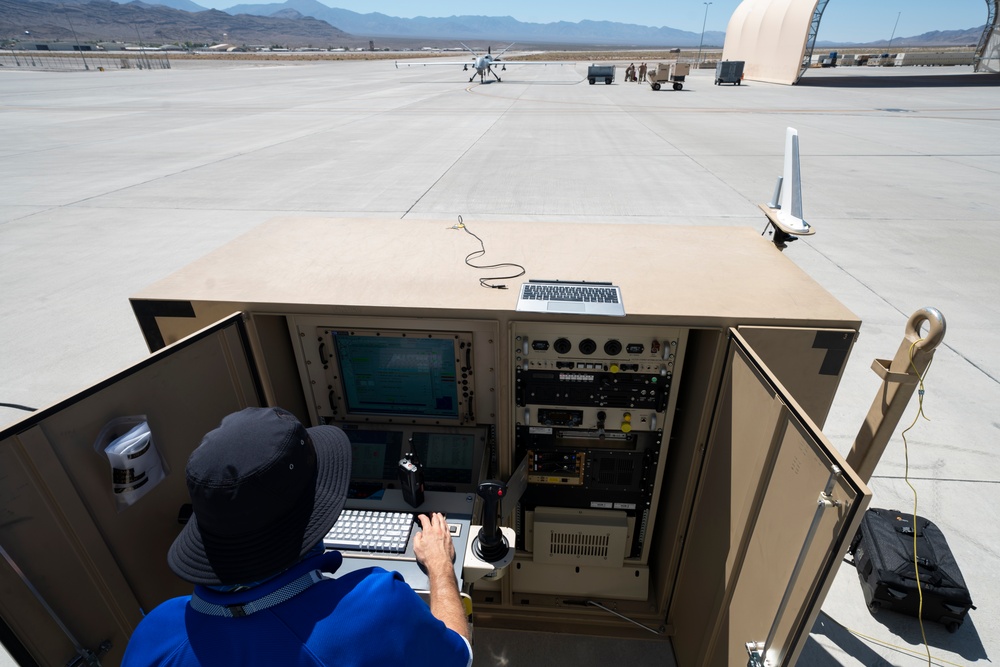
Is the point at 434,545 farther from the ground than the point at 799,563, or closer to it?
closer to it

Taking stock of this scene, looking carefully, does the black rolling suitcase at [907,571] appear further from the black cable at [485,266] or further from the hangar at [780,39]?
the hangar at [780,39]

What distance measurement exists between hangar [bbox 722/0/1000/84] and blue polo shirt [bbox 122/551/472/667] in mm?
38594

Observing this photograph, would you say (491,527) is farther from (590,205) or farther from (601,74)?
(601,74)

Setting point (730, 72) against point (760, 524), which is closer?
point (760, 524)

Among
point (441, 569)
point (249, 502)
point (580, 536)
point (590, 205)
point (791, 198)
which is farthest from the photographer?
point (590, 205)

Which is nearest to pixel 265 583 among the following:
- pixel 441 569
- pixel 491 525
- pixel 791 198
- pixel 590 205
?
pixel 441 569

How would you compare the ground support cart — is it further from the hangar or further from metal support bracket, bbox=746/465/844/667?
metal support bracket, bbox=746/465/844/667

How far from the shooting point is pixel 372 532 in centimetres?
236

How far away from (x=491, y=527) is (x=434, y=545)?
27 centimetres

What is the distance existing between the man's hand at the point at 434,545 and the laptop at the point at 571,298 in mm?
1070

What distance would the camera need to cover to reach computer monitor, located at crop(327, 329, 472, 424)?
268 centimetres

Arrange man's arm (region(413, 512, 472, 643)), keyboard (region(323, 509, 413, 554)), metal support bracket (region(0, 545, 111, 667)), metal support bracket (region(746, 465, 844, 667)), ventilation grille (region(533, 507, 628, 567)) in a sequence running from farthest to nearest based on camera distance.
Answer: ventilation grille (region(533, 507, 628, 567))
keyboard (region(323, 509, 413, 554))
man's arm (region(413, 512, 472, 643))
metal support bracket (region(0, 545, 111, 667))
metal support bracket (region(746, 465, 844, 667))

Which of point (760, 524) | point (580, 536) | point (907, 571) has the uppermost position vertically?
point (760, 524)

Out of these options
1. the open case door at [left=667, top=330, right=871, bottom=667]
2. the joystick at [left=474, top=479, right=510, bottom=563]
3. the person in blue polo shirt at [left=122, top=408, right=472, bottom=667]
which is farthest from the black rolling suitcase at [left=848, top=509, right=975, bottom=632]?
the person in blue polo shirt at [left=122, top=408, right=472, bottom=667]
